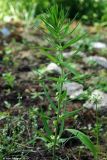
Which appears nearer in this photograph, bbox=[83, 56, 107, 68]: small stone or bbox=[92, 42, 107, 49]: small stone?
bbox=[83, 56, 107, 68]: small stone

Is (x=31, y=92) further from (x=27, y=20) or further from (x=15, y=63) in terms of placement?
(x=27, y=20)

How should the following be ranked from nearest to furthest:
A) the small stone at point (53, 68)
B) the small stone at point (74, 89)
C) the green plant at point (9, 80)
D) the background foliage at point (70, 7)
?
the small stone at point (74, 89), the green plant at point (9, 80), the small stone at point (53, 68), the background foliage at point (70, 7)

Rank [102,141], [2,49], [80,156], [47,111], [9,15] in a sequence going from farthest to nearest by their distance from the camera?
[9,15]
[2,49]
[47,111]
[102,141]
[80,156]

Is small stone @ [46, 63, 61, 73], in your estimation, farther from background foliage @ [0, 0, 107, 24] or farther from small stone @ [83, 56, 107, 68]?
background foliage @ [0, 0, 107, 24]

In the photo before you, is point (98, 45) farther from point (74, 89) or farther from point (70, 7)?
point (70, 7)

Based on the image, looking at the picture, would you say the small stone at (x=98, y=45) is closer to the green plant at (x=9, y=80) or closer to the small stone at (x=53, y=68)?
the small stone at (x=53, y=68)

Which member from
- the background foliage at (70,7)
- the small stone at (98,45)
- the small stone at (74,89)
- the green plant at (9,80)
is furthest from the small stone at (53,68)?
the background foliage at (70,7)

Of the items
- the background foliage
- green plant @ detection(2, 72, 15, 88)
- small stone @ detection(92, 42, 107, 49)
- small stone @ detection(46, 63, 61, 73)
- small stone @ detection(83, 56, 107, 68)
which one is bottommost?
green plant @ detection(2, 72, 15, 88)

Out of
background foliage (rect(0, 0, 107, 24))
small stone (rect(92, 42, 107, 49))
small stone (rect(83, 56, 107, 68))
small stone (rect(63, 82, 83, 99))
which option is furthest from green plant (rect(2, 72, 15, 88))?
background foliage (rect(0, 0, 107, 24))

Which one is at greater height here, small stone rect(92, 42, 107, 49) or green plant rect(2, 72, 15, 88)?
small stone rect(92, 42, 107, 49)

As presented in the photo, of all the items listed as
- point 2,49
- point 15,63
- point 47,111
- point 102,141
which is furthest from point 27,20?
point 102,141

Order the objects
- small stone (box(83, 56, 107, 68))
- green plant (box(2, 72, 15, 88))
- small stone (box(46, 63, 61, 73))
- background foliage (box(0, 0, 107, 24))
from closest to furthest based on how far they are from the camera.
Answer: green plant (box(2, 72, 15, 88)), small stone (box(46, 63, 61, 73)), small stone (box(83, 56, 107, 68)), background foliage (box(0, 0, 107, 24))
